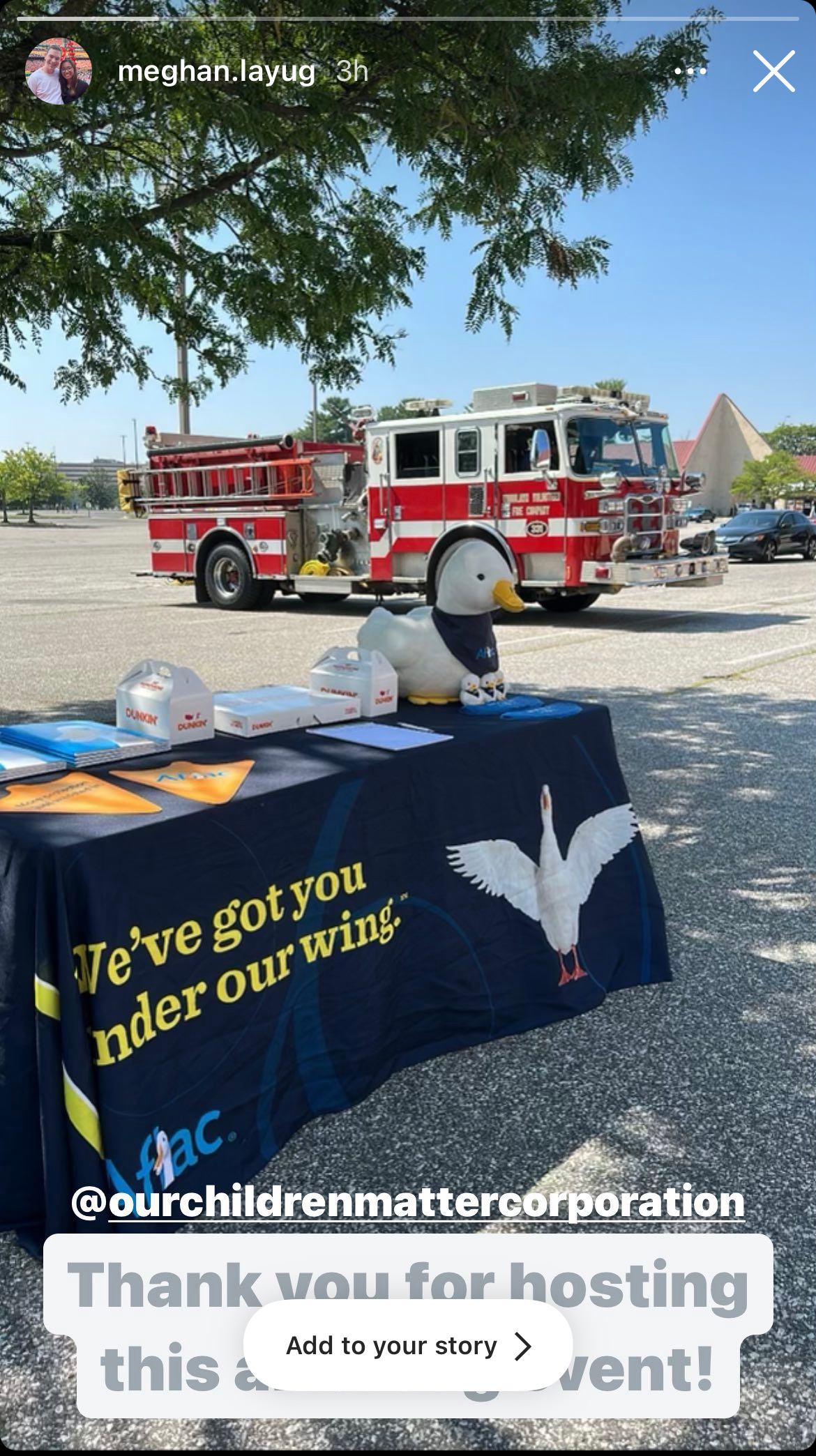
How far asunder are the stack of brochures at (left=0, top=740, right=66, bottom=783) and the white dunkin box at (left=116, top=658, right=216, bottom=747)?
28 cm

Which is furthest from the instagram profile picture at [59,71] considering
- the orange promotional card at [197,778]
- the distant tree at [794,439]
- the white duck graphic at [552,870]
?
the distant tree at [794,439]

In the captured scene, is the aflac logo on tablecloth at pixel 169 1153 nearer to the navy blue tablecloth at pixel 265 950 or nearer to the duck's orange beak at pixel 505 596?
the navy blue tablecloth at pixel 265 950

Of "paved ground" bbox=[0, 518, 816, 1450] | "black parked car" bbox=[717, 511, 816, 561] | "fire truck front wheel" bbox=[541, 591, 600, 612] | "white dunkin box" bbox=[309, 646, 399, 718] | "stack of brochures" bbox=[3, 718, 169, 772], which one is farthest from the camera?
"black parked car" bbox=[717, 511, 816, 561]

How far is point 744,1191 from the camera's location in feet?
7.81

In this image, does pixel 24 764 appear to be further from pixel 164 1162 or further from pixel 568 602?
pixel 568 602

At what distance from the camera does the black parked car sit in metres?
23.2

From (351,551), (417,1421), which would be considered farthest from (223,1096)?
(351,551)

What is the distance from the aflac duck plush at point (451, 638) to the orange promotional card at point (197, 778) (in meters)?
0.86

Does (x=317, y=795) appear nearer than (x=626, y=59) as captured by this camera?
Yes

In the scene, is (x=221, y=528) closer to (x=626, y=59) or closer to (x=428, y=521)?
(x=428, y=521)

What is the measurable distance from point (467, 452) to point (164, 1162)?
11.4 metres

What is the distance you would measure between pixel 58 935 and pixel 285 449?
43.1 ft

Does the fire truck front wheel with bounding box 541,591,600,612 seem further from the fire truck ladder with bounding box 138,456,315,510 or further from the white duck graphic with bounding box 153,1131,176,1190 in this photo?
the white duck graphic with bounding box 153,1131,176,1190

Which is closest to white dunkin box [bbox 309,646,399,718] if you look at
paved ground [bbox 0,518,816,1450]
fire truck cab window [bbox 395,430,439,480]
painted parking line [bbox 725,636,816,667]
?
paved ground [bbox 0,518,816,1450]
